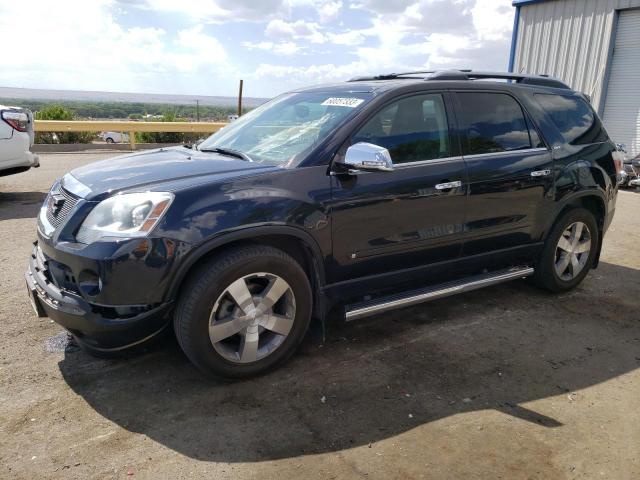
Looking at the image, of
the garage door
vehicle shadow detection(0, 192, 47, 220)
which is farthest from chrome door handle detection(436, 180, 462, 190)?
the garage door

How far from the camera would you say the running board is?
11.6 feet

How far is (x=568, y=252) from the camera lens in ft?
15.8

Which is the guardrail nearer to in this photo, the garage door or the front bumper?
the garage door

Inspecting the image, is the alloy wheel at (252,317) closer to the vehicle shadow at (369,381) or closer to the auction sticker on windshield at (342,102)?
the vehicle shadow at (369,381)

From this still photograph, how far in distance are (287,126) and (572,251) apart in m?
2.87

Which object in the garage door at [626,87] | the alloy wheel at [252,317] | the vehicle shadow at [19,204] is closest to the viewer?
the alloy wheel at [252,317]

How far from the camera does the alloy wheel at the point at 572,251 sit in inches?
187

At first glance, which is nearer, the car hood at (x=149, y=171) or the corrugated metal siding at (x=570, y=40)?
the car hood at (x=149, y=171)

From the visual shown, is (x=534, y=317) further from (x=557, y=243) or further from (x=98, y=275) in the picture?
(x=98, y=275)

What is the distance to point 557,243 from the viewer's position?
4.68 metres

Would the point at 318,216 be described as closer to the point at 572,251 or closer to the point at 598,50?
the point at 572,251

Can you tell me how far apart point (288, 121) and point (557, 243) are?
2.61 metres

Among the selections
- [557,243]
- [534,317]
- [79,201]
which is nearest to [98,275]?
[79,201]

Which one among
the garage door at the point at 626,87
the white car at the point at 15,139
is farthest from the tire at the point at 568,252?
the garage door at the point at 626,87
